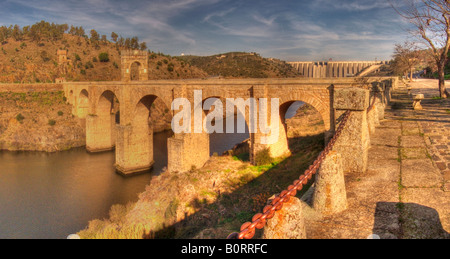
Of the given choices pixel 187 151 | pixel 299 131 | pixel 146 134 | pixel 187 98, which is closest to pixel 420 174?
pixel 187 151

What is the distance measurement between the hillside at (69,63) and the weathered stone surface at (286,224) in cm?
5281

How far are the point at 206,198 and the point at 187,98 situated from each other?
683 centimetres

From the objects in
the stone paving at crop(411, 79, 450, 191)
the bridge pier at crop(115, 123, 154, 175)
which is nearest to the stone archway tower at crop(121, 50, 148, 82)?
the bridge pier at crop(115, 123, 154, 175)

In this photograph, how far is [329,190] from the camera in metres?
3.66

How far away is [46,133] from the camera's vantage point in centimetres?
3375

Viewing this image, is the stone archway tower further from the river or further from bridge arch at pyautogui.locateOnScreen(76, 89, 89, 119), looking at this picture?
bridge arch at pyautogui.locateOnScreen(76, 89, 89, 119)

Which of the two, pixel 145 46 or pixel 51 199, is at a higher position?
pixel 145 46

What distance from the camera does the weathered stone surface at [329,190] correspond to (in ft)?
12.1

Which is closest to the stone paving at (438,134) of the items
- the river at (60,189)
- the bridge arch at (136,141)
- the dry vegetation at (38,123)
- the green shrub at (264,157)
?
the green shrub at (264,157)

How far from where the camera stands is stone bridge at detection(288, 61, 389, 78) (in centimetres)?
10993

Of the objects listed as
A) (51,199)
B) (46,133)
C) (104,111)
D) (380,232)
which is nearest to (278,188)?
(380,232)

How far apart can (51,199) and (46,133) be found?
17.2m

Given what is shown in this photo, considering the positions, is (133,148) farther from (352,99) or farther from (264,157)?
(352,99)

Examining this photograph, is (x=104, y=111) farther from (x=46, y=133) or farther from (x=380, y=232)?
(x=380, y=232)
